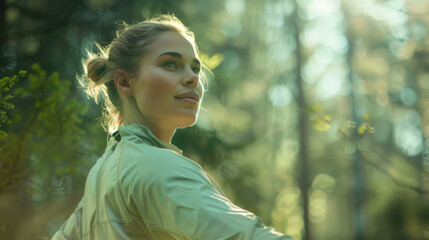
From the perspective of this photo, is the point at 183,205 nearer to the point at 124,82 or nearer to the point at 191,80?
the point at 191,80

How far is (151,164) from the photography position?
1.29 meters

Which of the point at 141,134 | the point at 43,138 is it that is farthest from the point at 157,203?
the point at 43,138

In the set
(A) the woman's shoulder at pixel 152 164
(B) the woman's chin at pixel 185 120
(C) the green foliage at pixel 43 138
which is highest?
(A) the woman's shoulder at pixel 152 164

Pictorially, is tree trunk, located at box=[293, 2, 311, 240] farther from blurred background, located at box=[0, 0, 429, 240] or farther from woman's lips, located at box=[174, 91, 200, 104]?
woman's lips, located at box=[174, 91, 200, 104]

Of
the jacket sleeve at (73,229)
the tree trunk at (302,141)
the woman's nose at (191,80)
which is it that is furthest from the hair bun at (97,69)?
the tree trunk at (302,141)

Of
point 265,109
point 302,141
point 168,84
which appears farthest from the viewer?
point 265,109

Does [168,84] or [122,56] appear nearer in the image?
[168,84]

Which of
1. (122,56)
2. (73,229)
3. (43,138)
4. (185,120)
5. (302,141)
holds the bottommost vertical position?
(302,141)

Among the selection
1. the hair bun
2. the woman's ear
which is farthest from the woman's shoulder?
the hair bun

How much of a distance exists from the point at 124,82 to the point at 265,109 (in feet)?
39.1

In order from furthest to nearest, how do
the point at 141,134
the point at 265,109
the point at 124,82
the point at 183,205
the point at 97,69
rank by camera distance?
the point at 265,109, the point at 97,69, the point at 124,82, the point at 141,134, the point at 183,205

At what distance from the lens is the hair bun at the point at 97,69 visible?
2.18 meters

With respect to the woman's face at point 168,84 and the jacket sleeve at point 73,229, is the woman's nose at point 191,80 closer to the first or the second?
the woman's face at point 168,84

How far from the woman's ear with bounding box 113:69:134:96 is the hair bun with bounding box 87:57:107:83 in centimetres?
17
